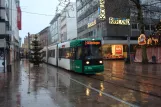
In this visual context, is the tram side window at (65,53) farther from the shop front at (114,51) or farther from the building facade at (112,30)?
the shop front at (114,51)

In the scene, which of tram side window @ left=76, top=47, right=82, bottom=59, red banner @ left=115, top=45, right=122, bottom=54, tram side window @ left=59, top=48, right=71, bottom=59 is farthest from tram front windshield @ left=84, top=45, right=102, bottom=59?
red banner @ left=115, top=45, right=122, bottom=54

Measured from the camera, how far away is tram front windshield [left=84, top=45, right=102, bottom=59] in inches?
930

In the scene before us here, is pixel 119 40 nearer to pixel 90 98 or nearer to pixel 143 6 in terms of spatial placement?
pixel 143 6

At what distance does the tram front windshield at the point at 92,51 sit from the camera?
2361 centimetres

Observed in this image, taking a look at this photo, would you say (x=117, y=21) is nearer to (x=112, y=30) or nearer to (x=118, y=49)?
(x=112, y=30)

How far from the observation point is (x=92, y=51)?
77.8 feet

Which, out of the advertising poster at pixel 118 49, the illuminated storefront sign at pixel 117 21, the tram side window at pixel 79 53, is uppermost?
the illuminated storefront sign at pixel 117 21

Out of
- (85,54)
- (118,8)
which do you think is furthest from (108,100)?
(118,8)

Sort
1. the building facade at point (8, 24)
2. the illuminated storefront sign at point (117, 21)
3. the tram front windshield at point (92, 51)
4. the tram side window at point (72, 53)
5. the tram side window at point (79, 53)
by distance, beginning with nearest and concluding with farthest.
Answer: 1. the tram front windshield at point (92, 51)
2. the tram side window at point (79, 53)
3. the tram side window at point (72, 53)
4. the building facade at point (8, 24)
5. the illuminated storefront sign at point (117, 21)

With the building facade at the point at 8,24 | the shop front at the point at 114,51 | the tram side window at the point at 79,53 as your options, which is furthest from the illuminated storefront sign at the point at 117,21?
the tram side window at the point at 79,53

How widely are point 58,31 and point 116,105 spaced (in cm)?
11858

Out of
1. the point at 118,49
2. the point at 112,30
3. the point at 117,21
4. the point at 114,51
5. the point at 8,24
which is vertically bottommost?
the point at 114,51

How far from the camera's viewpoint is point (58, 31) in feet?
420

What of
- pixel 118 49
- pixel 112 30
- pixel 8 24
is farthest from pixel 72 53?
pixel 118 49
